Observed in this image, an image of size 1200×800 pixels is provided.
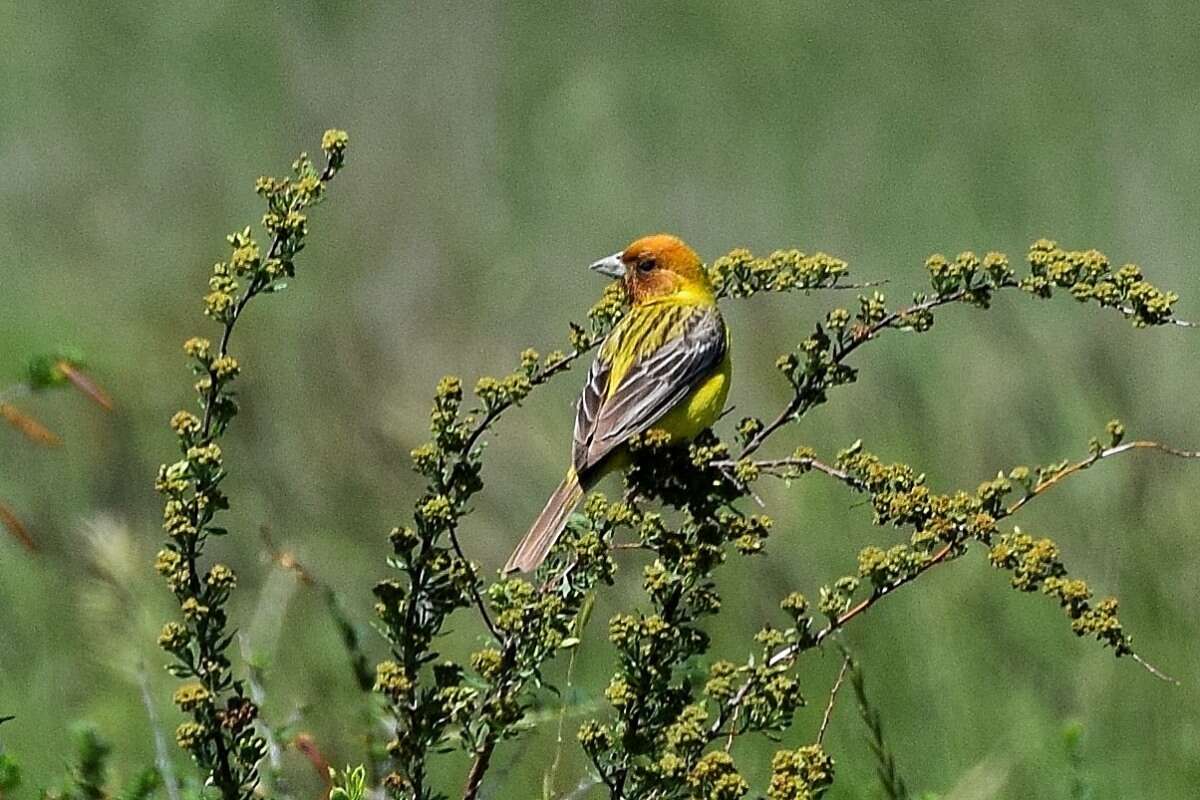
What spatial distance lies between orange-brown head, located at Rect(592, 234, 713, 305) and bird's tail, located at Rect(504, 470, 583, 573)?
1025mm

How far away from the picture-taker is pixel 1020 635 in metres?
4.71

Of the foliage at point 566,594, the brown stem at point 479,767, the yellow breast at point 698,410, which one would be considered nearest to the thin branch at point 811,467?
the foliage at point 566,594

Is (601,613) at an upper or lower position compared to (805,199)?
lower

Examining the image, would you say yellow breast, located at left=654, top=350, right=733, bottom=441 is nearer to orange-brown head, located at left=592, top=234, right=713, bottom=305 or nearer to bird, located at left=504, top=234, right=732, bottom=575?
bird, located at left=504, top=234, right=732, bottom=575

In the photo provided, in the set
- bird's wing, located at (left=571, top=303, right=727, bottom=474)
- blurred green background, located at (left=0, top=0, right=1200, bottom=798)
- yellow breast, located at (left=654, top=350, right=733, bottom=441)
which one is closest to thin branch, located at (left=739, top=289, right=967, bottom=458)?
blurred green background, located at (left=0, top=0, right=1200, bottom=798)

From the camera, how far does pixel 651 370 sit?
4.74 metres

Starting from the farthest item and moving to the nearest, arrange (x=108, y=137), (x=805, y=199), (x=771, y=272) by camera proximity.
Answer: (x=108, y=137) < (x=805, y=199) < (x=771, y=272)

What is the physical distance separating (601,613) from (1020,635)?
103 cm

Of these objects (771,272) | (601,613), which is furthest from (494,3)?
(771,272)

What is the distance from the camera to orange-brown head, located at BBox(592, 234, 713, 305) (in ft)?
17.5

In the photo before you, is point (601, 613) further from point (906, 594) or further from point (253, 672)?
point (253, 672)

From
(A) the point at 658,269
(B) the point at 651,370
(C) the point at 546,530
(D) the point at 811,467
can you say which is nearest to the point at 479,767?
(D) the point at 811,467

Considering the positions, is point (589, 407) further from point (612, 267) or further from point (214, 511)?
point (214, 511)

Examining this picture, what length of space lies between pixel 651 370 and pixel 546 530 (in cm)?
93
